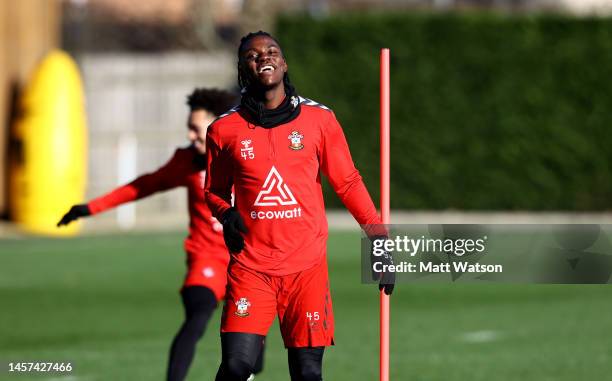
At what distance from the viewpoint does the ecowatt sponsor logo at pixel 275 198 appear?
6758 millimetres

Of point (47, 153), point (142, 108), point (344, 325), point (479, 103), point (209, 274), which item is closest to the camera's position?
point (209, 274)

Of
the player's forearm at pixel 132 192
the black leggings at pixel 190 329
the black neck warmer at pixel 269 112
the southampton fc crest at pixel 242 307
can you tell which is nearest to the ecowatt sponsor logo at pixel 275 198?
the black neck warmer at pixel 269 112

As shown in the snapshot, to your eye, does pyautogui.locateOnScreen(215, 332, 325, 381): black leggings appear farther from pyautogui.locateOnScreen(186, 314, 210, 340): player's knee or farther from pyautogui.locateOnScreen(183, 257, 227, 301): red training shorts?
pyautogui.locateOnScreen(183, 257, 227, 301): red training shorts

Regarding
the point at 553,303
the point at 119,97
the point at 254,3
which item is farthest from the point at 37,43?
the point at 553,303

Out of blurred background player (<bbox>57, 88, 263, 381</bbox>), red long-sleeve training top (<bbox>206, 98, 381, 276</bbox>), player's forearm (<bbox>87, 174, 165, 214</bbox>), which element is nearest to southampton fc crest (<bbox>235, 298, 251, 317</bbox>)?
red long-sleeve training top (<bbox>206, 98, 381, 276</bbox>)

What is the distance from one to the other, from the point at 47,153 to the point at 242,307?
17.4 meters

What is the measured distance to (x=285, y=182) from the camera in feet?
22.2

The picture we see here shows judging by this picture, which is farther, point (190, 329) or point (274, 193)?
point (190, 329)

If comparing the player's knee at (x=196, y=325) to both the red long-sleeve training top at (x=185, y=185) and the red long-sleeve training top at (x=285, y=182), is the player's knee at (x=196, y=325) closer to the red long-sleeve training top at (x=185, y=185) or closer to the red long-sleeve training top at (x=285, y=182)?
the red long-sleeve training top at (x=185, y=185)

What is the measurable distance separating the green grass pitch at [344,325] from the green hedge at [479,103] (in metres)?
6.85

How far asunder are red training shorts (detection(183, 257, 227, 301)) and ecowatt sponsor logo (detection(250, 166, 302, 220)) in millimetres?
2118

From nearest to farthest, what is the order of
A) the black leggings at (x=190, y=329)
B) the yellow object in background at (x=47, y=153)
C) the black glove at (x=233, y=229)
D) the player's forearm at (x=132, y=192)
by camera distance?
1. the black glove at (x=233, y=229)
2. the black leggings at (x=190, y=329)
3. the player's forearm at (x=132, y=192)
4. the yellow object in background at (x=47, y=153)

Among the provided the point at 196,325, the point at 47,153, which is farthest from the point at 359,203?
the point at 47,153

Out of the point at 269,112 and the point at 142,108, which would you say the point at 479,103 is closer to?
the point at 142,108
